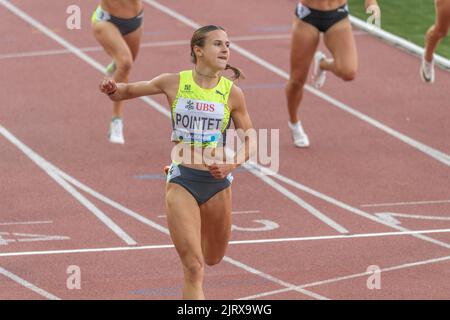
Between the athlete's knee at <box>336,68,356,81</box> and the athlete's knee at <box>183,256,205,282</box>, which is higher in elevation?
the athlete's knee at <box>336,68,356,81</box>

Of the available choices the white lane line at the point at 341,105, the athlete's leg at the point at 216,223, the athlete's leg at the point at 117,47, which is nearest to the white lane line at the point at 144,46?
the white lane line at the point at 341,105

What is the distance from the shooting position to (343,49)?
51.8 ft

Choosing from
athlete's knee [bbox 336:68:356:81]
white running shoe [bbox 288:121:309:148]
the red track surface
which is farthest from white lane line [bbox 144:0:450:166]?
athlete's knee [bbox 336:68:356:81]

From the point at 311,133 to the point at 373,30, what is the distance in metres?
4.92

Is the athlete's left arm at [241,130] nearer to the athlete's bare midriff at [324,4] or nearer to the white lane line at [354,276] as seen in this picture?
the white lane line at [354,276]

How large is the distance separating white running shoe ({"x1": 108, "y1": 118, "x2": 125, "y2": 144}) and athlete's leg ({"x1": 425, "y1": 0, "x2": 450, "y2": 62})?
3589 mm

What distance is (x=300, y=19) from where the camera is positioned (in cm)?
1589

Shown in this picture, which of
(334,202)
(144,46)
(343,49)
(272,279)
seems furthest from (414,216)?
(144,46)

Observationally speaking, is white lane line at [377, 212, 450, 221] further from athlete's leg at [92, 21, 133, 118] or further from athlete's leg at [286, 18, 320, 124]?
athlete's leg at [92, 21, 133, 118]

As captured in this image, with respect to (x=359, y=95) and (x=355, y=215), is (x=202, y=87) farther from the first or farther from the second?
(x=359, y=95)

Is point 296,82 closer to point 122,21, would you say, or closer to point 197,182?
point 122,21

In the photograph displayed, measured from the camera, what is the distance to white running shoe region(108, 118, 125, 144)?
16.8 meters

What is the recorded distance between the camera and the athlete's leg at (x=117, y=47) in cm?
1603
